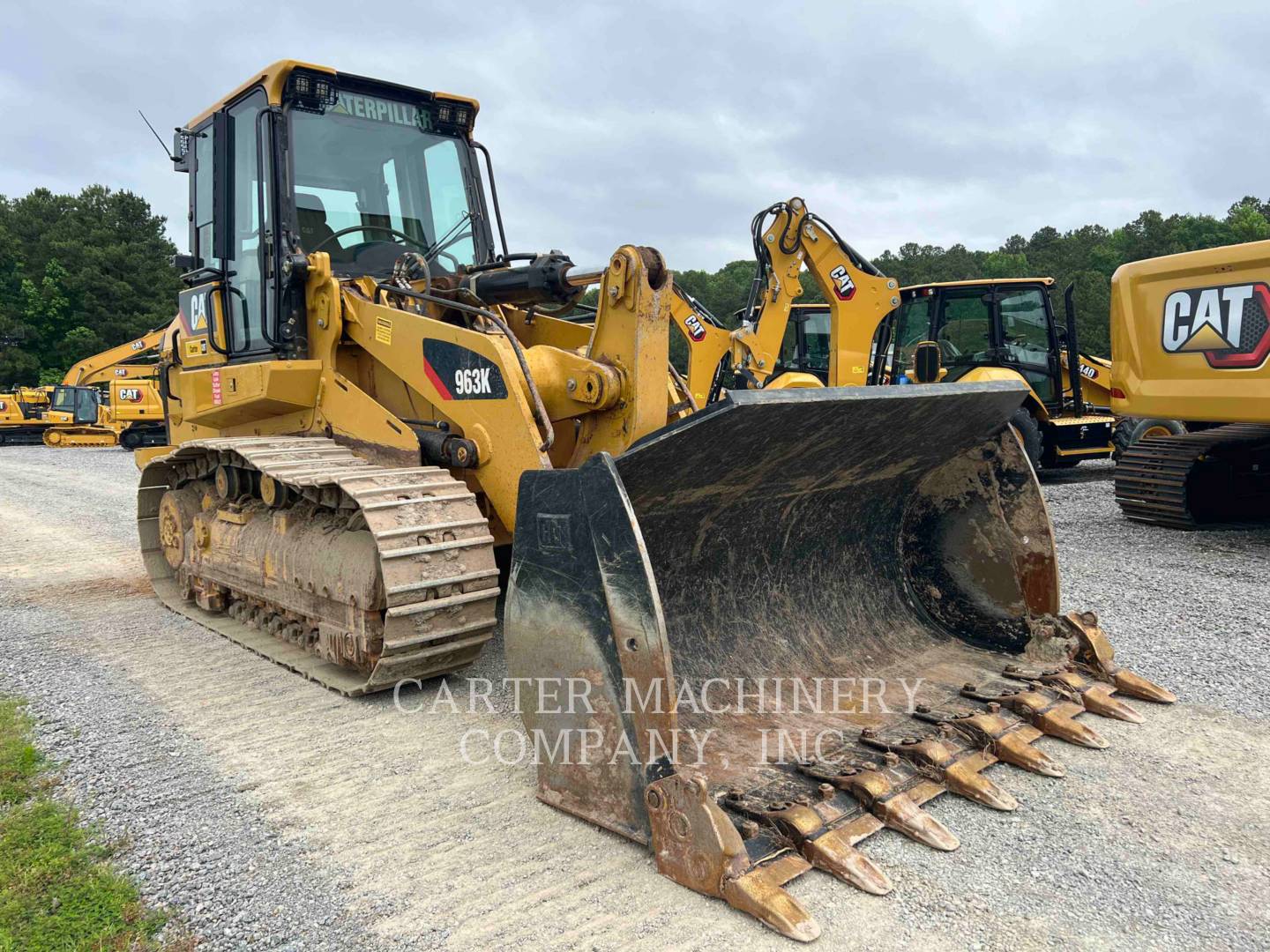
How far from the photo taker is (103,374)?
24.8m

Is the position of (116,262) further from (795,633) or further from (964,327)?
(795,633)

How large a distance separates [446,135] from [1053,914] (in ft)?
16.6

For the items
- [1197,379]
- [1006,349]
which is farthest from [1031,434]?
[1197,379]

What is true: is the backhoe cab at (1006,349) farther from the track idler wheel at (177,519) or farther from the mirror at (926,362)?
the track idler wheel at (177,519)

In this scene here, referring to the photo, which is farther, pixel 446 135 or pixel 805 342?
pixel 805 342

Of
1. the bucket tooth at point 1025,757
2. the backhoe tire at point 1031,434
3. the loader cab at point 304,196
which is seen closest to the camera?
the bucket tooth at point 1025,757

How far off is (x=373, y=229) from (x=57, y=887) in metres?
3.73

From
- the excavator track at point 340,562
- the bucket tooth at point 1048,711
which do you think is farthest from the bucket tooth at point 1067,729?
the excavator track at point 340,562

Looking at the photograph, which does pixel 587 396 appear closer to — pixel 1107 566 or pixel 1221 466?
pixel 1107 566

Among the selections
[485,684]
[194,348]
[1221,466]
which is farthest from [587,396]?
[1221,466]

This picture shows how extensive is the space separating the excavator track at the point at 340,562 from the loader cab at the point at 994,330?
8.22 metres

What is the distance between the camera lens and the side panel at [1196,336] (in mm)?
6375

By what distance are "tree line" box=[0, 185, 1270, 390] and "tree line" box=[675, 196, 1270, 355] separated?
0.27ft

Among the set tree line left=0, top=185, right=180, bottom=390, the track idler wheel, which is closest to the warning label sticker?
the track idler wheel
